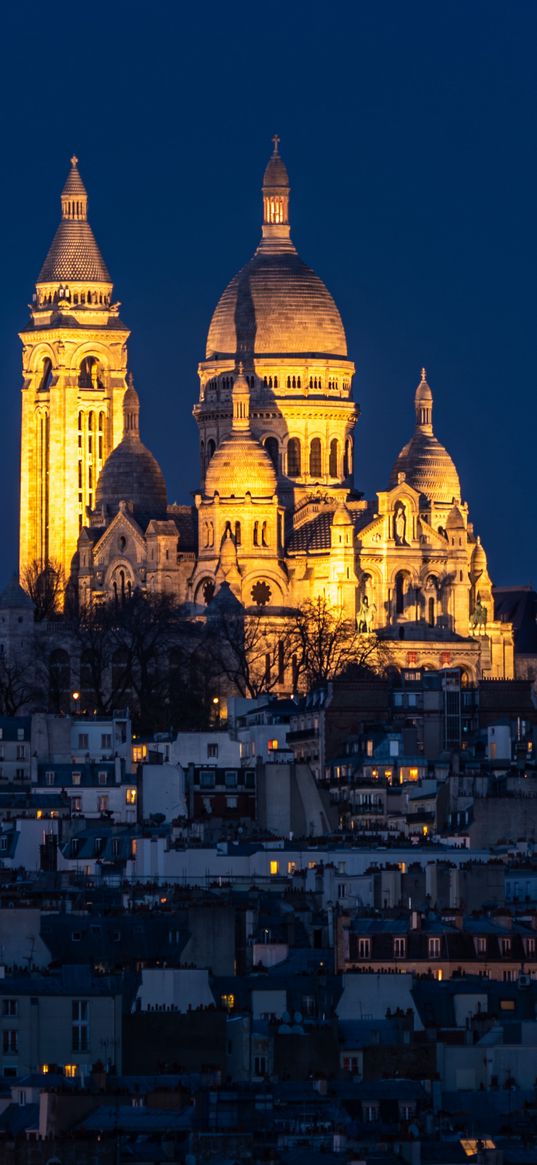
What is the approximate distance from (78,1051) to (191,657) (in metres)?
109

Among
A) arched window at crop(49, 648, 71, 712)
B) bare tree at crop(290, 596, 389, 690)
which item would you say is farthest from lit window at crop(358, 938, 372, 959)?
bare tree at crop(290, 596, 389, 690)

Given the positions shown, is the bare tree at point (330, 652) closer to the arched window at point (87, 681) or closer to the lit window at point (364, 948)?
the arched window at point (87, 681)

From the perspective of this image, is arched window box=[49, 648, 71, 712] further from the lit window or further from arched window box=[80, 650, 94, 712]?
the lit window

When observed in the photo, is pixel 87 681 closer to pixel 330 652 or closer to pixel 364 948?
pixel 330 652

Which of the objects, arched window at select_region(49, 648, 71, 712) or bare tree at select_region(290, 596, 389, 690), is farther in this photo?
bare tree at select_region(290, 596, 389, 690)

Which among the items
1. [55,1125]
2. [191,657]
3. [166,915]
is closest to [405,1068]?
[55,1125]

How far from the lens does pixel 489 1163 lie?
2586 inches

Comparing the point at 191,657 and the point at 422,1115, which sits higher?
the point at 191,657

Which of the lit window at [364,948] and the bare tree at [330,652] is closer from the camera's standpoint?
the lit window at [364,948]

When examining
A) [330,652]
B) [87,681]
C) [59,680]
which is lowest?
[59,680]

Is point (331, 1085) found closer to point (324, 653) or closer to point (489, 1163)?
point (489, 1163)

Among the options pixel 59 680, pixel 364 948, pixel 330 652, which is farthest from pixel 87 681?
pixel 364 948

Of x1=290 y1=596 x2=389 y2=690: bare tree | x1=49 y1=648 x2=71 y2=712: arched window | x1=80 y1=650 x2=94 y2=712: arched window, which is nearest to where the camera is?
x1=49 y1=648 x2=71 y2=712: arched window

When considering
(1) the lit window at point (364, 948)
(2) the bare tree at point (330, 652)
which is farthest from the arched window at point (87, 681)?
(1) the lit window at point (364, 948)
